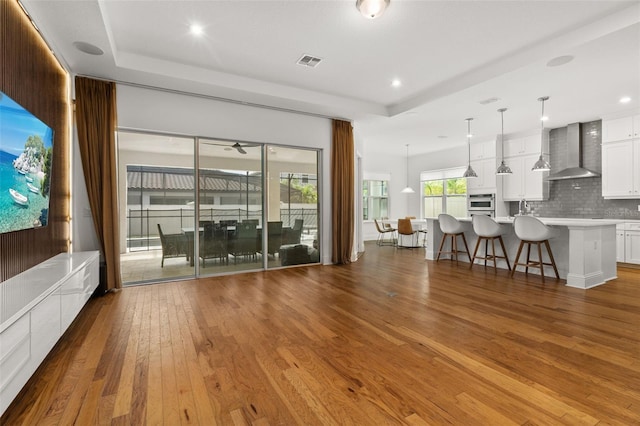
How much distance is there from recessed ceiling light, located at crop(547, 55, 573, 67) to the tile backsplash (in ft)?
11.8

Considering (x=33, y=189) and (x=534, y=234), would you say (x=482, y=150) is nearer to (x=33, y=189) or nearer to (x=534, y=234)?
(x=534, y=234)

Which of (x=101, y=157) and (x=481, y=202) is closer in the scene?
(x=101, y=157)

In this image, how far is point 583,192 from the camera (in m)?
6.59

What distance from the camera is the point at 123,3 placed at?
2939mm

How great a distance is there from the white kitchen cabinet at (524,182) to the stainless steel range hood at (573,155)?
0.43m

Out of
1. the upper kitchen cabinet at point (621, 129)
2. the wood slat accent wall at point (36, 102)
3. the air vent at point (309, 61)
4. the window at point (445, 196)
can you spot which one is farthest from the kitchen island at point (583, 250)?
the wood slat accent wall at point (36, 102)

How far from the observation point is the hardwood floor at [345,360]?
167 cm

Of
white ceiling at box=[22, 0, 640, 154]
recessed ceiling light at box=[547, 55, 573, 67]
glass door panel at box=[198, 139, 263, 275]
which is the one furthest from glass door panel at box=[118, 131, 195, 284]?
recessed ceiling light at box=[547, 55, 573, 67]

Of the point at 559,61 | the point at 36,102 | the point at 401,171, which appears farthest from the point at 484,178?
the point at 36,102

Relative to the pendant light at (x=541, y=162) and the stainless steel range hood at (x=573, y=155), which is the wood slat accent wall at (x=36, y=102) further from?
the stainless steel range hood at (x=573, y=155)

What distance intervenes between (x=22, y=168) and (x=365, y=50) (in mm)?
3529

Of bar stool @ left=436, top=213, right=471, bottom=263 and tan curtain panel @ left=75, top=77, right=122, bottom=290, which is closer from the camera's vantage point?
tan curtain panel @ left=75, top=77, right=122, bottom=290

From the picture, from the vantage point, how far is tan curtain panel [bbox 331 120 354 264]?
5980 millimetres

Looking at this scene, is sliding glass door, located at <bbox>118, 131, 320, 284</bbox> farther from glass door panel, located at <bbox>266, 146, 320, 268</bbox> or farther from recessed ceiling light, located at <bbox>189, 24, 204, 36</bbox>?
A: recessed ceiling light, located at <bbox>189, 24, 204, 36</bbox>
